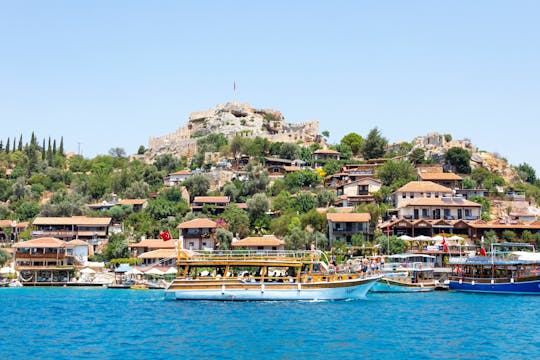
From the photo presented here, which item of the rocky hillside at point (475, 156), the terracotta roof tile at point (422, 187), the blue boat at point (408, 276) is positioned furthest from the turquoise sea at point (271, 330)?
the rocky hillside at point (475, 156)

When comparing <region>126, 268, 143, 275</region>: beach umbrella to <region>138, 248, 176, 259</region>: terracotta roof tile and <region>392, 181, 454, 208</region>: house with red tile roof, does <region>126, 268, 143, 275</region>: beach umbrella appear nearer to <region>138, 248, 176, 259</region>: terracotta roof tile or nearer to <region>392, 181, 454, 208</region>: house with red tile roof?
<region>138, 248, 176, 259</region>: terracotta roof tile

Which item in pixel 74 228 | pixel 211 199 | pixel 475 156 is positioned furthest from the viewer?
pixel 475 156

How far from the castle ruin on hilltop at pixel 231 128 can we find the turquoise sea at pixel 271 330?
274ft

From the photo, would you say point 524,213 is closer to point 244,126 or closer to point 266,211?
point 266,211

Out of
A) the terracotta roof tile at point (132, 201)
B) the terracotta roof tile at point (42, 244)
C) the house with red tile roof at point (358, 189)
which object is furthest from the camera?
the terracotta roof tile at point (132, 201)

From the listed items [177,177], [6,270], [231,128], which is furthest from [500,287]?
[231,128]

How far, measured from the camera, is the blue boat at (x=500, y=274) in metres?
53.6

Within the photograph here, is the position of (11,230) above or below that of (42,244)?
above

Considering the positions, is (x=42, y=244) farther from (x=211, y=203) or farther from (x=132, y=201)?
(x=211, y=203)

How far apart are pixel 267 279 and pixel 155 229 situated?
130 feet

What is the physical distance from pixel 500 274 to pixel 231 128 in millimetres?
87986

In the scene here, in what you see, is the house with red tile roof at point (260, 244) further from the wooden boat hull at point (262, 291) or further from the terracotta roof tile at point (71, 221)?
the wooden boat hull at point (262, 291)

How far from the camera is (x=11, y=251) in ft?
257

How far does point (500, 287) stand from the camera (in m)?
54.8
